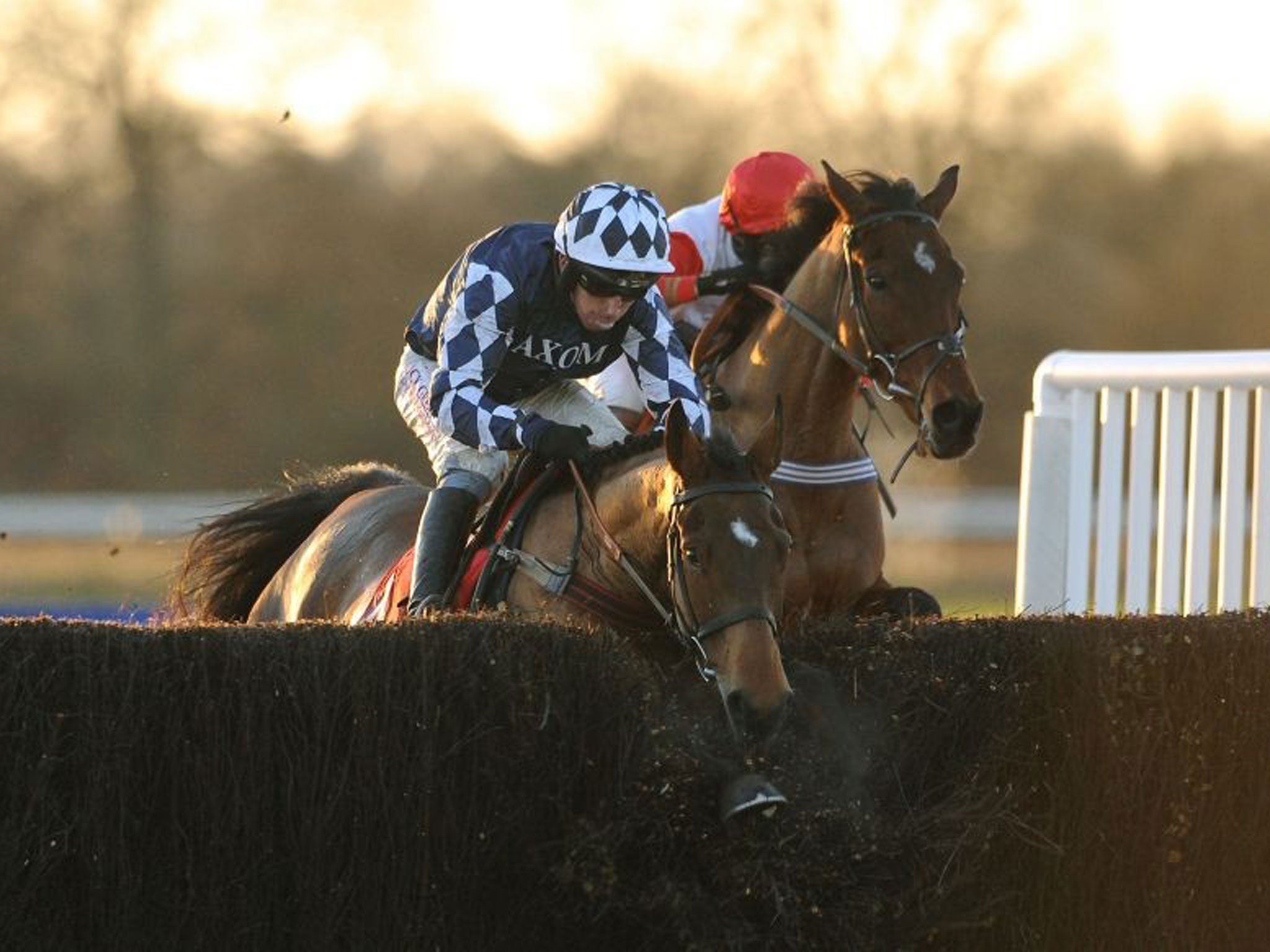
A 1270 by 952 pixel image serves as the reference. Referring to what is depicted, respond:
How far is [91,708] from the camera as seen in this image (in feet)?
12.6

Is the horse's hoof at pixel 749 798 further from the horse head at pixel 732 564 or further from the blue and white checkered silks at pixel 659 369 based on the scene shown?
the blue and white checkered silks at pixel 659 369

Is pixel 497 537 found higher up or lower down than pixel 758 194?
lower down

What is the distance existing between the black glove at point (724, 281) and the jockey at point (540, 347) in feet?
3.04

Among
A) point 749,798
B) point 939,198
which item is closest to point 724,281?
point 939,198

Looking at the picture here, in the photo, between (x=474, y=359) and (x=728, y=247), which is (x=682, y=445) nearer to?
(x=474, y=359)

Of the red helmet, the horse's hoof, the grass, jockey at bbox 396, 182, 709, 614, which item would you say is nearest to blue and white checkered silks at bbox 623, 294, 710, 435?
jockey at bbox 396, 182, 709, 614

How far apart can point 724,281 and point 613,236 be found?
1564 millimetres

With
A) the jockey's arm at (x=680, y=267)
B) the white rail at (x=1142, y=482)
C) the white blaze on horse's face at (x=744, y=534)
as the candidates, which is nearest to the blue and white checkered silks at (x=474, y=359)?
the white blaze on horse's face at (x=744, y=534)

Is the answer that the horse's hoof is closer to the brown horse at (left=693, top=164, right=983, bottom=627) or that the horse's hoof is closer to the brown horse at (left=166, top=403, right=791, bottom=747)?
the brown horse at (left=166, top=403, right=791, bottom=747)

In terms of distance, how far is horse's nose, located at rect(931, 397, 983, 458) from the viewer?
577cm

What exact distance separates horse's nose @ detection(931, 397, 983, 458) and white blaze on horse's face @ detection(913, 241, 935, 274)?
1.28ft

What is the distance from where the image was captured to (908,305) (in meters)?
5.94

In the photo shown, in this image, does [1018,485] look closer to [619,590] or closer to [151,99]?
[151,99]

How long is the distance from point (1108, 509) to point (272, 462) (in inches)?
538
